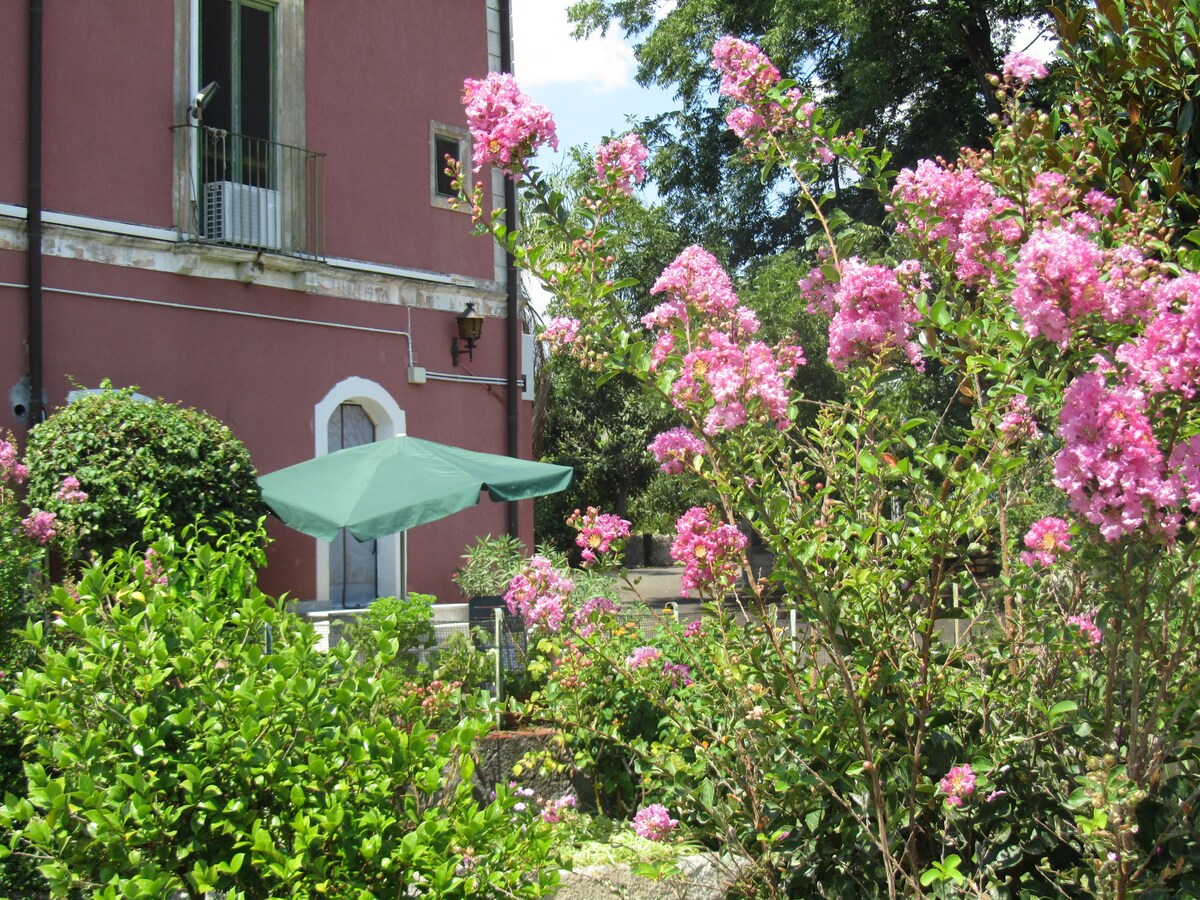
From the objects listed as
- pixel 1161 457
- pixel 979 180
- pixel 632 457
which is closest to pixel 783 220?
pixel 632 457

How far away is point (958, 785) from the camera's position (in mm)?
2971

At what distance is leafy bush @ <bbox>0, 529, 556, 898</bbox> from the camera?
8.95ft

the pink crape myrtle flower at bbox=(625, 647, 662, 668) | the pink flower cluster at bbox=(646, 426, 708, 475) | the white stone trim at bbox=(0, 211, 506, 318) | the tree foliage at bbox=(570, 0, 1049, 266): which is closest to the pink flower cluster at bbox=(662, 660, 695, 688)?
the pink crape myrtle flower at bbox=(625, 647, 662, 668)

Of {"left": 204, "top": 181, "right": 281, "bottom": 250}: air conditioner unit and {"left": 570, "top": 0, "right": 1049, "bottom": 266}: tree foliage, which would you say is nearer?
{"left": 204, "top": 181, "right": 281, "bottom": 250}: air conditioner unit

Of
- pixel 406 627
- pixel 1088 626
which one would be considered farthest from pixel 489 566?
pixel 1088 626

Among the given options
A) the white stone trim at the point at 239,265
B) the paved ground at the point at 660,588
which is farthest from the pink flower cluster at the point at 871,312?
the paved ground at the point at 660,588

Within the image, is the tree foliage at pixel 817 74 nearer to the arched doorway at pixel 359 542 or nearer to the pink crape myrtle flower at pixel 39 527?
the arched doorway at pixel 359 542

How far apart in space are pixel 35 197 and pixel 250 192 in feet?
6.54

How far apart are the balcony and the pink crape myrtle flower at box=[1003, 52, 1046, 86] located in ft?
24.5

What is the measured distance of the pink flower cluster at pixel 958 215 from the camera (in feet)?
11.9

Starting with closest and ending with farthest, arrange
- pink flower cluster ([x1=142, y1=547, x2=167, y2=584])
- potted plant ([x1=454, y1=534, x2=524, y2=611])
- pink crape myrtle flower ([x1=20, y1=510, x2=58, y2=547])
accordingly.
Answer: pink flower cluster ([x1=142, y1=547, x2=167, y2=584])
pink crape myrtle flower ([x1=20, y1=510, x2=58, y2=547])
potted plant ([x1=454, y1=534, x2=524, y2=611])

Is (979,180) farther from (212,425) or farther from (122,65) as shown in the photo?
(122,65)

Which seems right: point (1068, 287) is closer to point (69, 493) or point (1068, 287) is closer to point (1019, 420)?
point (1019, 420)

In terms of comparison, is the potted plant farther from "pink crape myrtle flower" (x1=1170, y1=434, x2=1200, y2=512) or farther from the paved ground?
"pink crape myrtle flower" (x1=1170, y1=434, x2=1200, y2=512)
